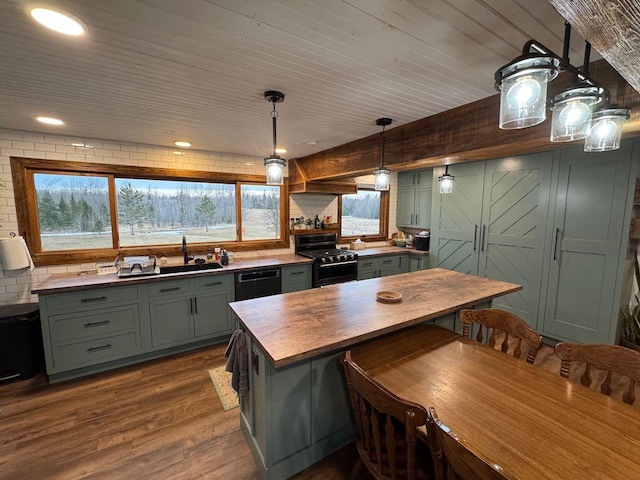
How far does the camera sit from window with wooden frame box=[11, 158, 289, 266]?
9.50ft

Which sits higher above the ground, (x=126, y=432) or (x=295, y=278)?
(x=295, y=278)

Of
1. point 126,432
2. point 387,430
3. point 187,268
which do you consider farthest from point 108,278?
point 387,430

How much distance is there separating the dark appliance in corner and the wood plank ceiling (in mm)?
2062

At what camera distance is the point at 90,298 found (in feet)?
8.46

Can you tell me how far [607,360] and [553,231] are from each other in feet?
7.53

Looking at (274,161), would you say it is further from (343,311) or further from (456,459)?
(456,459)

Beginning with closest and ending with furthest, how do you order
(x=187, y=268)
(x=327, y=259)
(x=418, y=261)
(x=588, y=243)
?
1. (x=588, y=243)
2. (x=187, y=268)
3. (x=327, y=259)
4. (x=418, y=261)

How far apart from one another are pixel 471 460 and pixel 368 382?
402 millimetres

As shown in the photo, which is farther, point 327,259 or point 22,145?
point 327,259

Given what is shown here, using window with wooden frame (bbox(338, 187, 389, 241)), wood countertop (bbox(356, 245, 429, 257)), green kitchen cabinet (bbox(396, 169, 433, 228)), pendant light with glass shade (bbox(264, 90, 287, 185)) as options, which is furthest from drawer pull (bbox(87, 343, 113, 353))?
green kitchen cabinet (bbox(396, 169, 433, 228))

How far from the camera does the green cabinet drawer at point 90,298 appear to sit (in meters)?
2.46

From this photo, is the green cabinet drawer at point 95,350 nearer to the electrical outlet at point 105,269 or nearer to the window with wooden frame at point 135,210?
the electrical outlet at point 105,269

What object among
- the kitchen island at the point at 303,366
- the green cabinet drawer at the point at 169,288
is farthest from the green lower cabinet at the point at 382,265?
the green cabinet drawer at the point at 169,288

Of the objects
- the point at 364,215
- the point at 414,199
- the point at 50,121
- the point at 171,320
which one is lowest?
the point at 171,320
